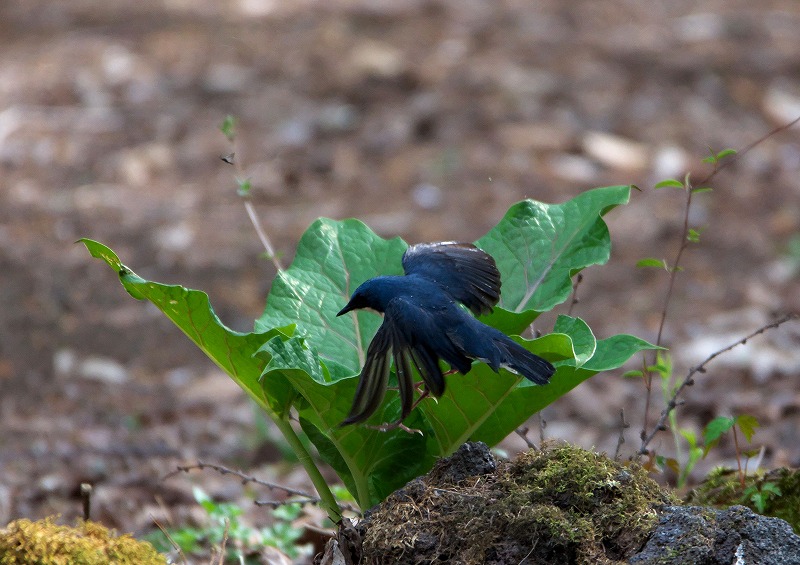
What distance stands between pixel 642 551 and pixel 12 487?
2772 mm

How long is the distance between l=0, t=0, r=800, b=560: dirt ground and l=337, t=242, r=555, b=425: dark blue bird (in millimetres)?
1551

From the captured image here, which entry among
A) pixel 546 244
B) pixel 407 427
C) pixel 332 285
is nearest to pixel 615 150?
pixel 546 244

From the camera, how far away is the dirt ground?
15.2ft

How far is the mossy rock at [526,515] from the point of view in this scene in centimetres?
196

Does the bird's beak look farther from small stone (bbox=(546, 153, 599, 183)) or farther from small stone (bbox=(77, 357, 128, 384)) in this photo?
small stone (bbox=(546, 153, 599, 183))

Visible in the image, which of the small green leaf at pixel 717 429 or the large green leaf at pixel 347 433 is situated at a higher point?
Answer: the small green leaf at pixel 717 429

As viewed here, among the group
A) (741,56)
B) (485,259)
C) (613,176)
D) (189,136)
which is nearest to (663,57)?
(741,56)

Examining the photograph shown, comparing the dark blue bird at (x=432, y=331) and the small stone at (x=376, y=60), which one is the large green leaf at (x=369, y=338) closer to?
the dark blue bird at (x=432, y=331)

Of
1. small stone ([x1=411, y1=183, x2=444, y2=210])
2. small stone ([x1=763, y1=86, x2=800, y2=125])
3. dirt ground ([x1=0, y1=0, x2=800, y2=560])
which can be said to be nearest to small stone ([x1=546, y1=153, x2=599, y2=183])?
dirt ground ([x1=0, y1=0, x2=800, y2=560])

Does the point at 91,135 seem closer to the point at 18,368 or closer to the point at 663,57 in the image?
the point at 18,368

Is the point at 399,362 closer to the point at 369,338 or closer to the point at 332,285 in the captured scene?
the point at 369,338

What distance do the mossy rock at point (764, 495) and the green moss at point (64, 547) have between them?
1.42 metres

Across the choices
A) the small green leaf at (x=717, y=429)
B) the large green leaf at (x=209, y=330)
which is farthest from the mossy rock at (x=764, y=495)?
the large green leaf at (x=209, y=330)

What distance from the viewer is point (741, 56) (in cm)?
811
